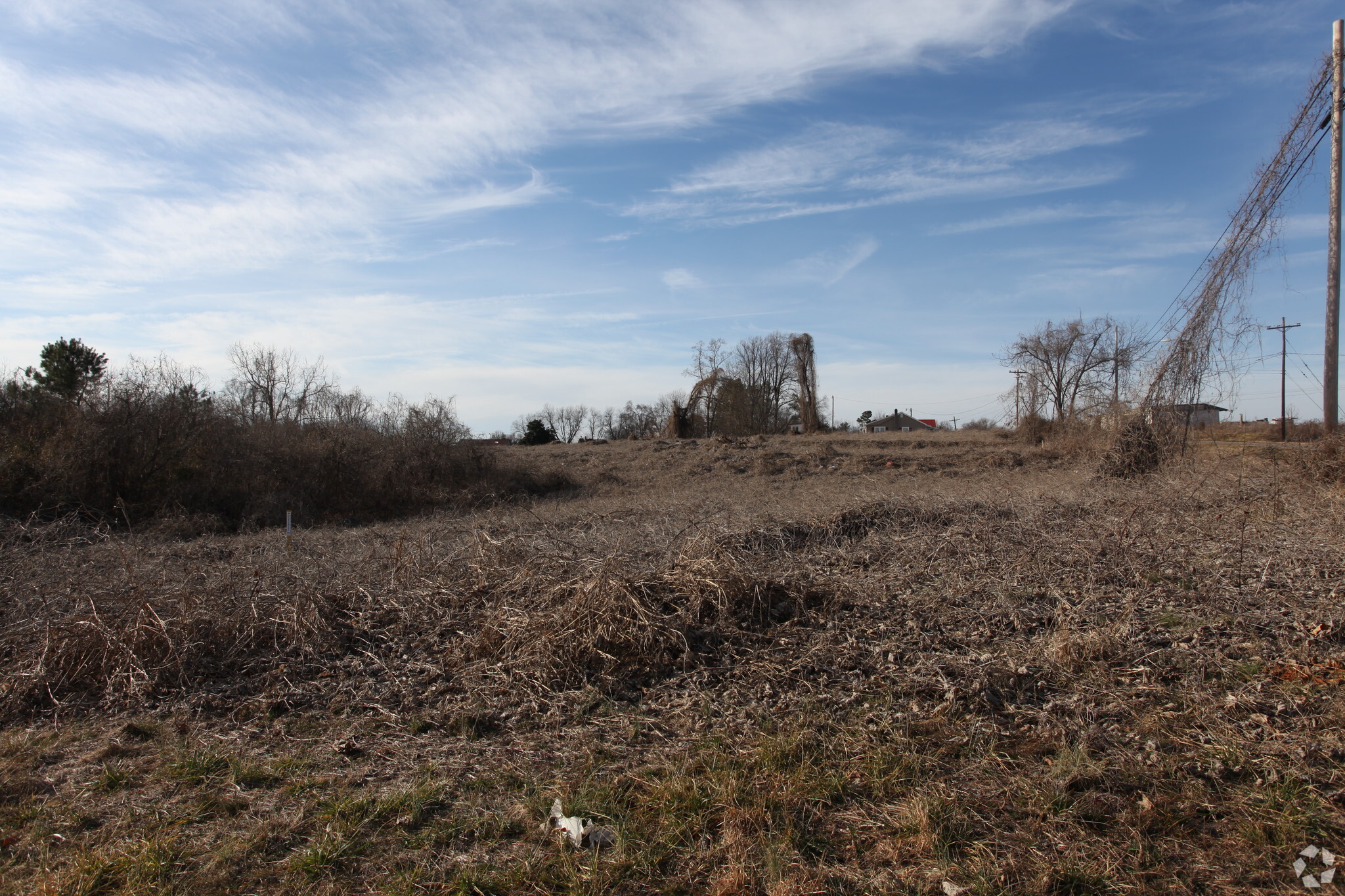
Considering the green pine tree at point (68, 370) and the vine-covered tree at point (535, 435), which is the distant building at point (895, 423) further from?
the green pine tree at point (68, 370)

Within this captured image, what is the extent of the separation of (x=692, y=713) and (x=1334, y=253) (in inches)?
498

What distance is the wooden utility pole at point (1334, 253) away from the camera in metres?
10.9

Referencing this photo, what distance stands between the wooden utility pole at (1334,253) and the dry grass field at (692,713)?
5.15 meters

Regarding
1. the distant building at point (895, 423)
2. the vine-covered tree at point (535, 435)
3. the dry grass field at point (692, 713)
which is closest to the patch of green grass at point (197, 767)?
the dry grass field at point (692, 713)

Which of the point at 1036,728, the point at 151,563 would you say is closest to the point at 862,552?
the point at 1036,728

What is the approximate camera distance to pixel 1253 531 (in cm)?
747

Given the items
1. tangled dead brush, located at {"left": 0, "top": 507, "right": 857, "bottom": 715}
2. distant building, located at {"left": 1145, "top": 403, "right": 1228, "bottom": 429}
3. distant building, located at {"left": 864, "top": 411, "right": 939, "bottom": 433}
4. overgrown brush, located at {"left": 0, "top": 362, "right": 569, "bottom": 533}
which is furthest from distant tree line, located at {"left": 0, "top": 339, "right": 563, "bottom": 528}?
distant building, located at {"left": 864, "top": 411, "right": 939, "bottom": 433}

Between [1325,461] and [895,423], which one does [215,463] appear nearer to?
[1325,461]

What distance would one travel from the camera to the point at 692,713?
4191 mm

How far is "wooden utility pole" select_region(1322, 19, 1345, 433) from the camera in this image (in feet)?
35.8

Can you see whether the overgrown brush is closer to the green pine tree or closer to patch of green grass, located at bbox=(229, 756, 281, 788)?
the green pine tree

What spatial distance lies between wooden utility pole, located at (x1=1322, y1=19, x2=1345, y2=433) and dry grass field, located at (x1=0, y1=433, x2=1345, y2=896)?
5.15 meters

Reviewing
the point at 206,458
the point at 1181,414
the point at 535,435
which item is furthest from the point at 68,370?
the point at 1181,414

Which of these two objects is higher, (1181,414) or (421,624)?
(1181,414)
